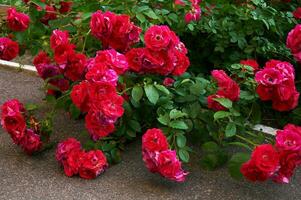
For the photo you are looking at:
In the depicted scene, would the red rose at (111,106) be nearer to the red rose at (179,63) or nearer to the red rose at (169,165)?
the red rose at (169,165)

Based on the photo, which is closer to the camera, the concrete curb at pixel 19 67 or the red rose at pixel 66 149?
the red rose at pixel 66 149

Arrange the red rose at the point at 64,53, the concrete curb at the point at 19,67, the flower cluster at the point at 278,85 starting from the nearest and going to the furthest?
the flower cluster at the point at 278,85 → the red rose at the point at 64,53 → the concrete curb at the point at 19,67

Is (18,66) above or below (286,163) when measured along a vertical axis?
below

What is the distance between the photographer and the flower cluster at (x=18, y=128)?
97.0 inches

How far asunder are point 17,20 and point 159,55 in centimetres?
89

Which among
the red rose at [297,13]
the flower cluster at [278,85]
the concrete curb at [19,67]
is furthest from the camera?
the concrete curb at [19,67]

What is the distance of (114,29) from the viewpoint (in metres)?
2.44

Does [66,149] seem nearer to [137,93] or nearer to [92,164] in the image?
[92,164]

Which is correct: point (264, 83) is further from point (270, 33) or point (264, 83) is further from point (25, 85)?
point (25, 85)

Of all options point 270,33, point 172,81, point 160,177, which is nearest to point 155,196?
point 160,177

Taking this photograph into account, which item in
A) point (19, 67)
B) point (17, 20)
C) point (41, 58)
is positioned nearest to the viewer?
point (17, 20)

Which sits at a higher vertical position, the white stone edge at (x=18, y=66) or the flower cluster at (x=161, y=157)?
the flower cluster at (x=161, y=157)

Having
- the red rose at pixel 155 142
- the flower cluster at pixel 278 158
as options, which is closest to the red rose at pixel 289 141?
the flower cluster at pixel 278 158

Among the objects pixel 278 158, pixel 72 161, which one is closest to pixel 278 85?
pixel 278 158
